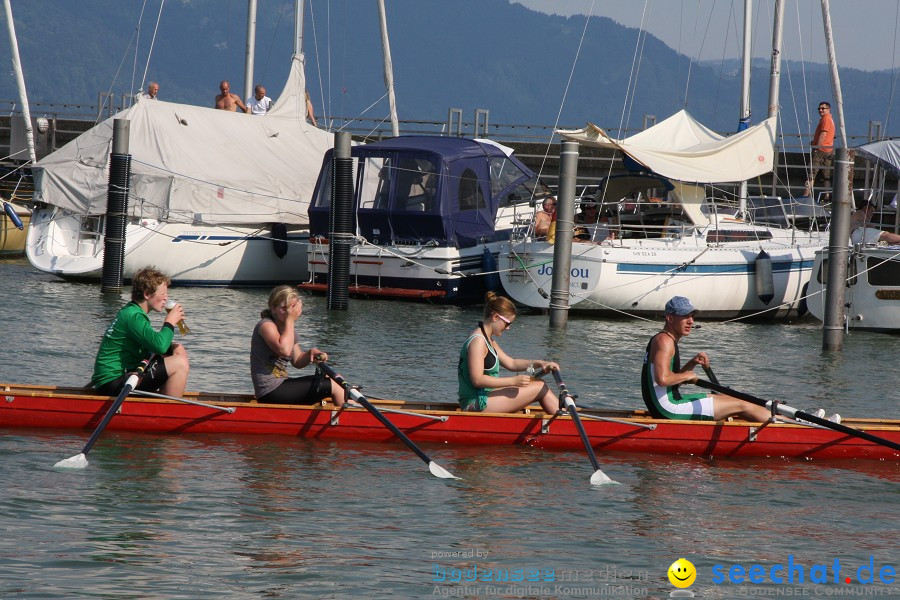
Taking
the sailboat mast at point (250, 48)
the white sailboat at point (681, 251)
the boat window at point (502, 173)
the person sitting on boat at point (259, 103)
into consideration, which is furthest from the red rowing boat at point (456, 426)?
the sailboat mast at point (250, 48)

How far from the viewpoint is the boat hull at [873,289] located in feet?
62.5

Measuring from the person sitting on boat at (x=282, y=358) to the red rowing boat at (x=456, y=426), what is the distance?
0.14 metres

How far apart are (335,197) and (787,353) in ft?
25.1

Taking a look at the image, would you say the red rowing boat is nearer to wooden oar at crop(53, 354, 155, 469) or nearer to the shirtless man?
wooden oar at crop(53, 354, 155, 469)

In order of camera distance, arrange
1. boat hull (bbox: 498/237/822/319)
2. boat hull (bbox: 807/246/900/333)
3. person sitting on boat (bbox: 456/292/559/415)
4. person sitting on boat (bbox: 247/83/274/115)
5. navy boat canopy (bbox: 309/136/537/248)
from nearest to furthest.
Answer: person sitting on boat (bbox: 456/292/559/415) < boat hull (bbox: 807/246/900/333) < boat hull (bbox: 498/237/822/319) < navy boat canopy (bbox: 309/136/537/248) < person sitting on boat (bbox: 247/83/274/115)

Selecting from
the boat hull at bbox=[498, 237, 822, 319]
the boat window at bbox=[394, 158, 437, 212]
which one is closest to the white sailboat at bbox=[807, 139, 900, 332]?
the boat hull at bbox=[498, 237, 822, 319]

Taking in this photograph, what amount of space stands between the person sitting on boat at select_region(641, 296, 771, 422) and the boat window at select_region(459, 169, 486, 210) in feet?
39.0

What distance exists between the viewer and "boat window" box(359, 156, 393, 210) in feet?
74.4

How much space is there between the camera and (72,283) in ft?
75.8

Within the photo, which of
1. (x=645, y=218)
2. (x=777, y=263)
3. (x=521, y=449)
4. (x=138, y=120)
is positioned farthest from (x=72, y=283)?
(x=521, y=449)

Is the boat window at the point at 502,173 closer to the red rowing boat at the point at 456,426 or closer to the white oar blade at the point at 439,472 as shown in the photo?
the red rowing boat at the point at 456,426

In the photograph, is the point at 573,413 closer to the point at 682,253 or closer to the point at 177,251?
the point at 682,253

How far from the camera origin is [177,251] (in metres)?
23.1

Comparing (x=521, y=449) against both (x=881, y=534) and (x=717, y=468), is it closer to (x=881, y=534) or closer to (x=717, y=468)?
(x=717, y=468)
